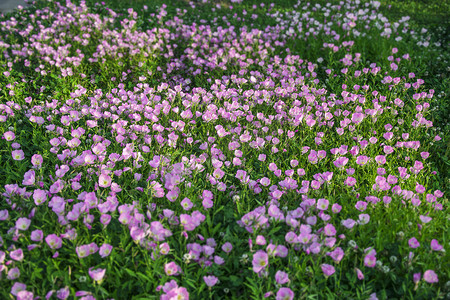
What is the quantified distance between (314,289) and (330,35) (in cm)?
484

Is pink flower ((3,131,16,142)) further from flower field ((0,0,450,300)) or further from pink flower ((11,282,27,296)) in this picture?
pink flower ((11,282,27,296))

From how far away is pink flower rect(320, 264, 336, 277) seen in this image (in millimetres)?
1959

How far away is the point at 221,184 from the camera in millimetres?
2600

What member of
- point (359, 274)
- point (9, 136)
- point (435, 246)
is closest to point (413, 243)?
point (435, 246)

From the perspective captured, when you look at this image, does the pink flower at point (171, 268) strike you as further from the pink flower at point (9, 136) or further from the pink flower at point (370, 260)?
the pink flower at point (9, 136)

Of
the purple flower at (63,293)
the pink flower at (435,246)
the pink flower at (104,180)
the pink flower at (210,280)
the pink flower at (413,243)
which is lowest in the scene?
the purple flower at (63,293)

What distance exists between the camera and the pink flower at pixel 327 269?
1959mm

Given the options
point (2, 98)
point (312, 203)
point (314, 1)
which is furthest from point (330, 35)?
point (2, 98)

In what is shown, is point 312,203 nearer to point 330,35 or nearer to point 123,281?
point 123,281

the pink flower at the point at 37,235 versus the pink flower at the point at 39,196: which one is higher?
the pink flower at the point at 39,196

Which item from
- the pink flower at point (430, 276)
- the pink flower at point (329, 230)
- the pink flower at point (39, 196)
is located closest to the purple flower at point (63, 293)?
the pink flower at point (39, 196)

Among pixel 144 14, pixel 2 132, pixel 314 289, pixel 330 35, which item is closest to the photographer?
pixel 314 289

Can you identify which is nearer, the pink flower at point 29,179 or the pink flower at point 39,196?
the pink flower at point 39,196

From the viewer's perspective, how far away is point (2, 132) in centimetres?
329
